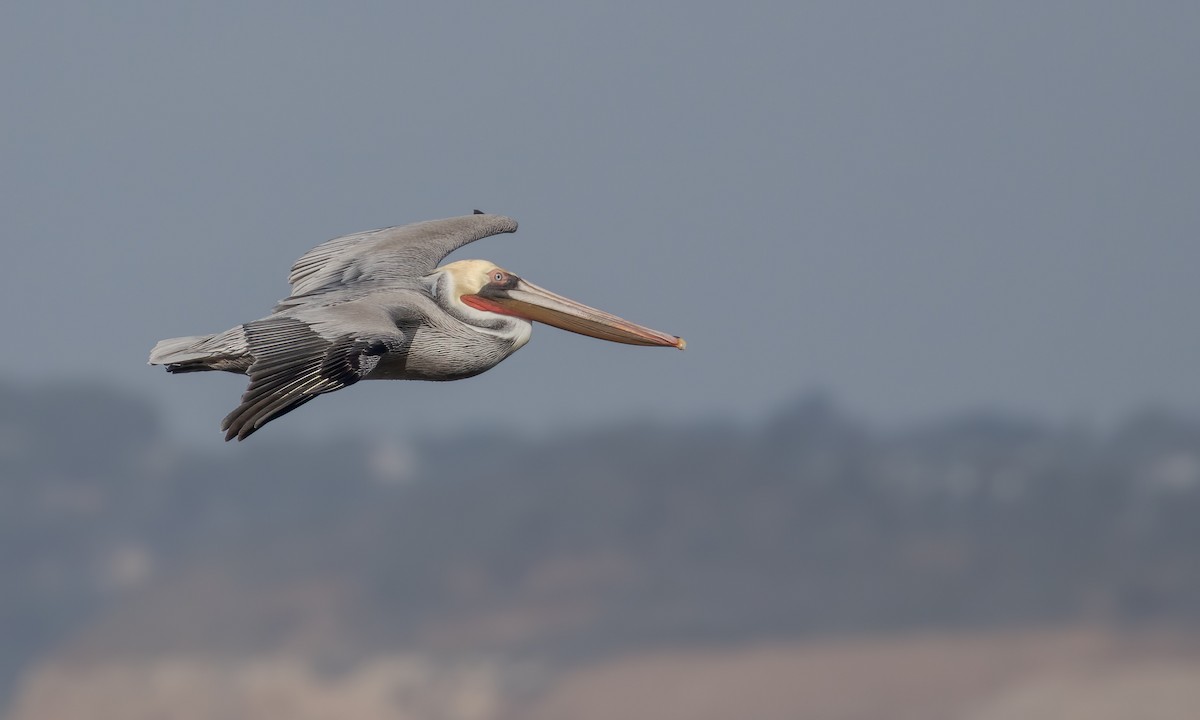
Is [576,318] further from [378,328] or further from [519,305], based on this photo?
[378,328]

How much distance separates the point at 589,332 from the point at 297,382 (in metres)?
3.89

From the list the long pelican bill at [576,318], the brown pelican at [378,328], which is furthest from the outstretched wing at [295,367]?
the long pelican bill at [576,318]

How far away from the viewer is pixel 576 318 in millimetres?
18188

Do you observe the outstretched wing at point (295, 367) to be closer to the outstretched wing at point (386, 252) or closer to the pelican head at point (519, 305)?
the pelican head at point (519, 305)

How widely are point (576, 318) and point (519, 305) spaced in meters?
0.57

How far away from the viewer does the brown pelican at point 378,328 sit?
15156 mm

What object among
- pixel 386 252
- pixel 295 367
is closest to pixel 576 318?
pixel 386 252

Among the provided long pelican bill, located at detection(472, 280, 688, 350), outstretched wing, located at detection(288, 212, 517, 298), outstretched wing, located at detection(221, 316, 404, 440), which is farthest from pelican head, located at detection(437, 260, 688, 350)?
outstretched wing, located at detection(221, 316, 404, 440)

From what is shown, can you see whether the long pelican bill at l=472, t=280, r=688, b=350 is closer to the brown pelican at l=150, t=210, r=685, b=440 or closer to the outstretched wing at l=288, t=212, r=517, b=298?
the brown pelican at l=150, t=210, r=685, b=440

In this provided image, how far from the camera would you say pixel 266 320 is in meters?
16.0

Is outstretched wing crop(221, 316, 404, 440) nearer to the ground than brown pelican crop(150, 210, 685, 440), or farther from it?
nearer to the ground

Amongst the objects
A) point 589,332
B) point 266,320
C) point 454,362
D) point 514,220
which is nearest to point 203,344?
point 266,320

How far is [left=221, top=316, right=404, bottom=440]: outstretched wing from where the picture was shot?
14.8 meters

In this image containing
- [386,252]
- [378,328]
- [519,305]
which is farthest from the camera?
[386,252]
